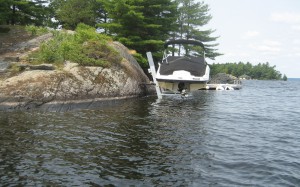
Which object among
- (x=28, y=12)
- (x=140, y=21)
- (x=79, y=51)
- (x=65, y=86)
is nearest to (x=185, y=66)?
(x=79, y=51)

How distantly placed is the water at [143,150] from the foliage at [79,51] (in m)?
5.50

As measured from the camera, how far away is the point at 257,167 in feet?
25.8

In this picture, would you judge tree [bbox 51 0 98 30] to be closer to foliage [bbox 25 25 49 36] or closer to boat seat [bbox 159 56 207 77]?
foliage [bbox 25 25 49 36]

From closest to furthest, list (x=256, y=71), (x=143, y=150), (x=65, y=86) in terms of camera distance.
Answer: (x=143, y=150), (x=65, y=86), (x=256, y=71)

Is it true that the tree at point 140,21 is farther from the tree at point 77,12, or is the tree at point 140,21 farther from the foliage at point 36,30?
the foliage at point 36,30

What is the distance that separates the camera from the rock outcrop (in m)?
15.0

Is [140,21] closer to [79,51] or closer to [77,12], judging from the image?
[77,12]

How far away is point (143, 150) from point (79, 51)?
40.4 ft

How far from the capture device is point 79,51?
19422mm

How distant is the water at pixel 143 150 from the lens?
271 inches

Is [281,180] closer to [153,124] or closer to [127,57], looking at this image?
[153,124]

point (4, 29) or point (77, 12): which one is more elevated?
point (77, 12)

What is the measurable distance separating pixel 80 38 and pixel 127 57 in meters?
4.45

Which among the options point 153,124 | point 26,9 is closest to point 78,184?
point 153,124
